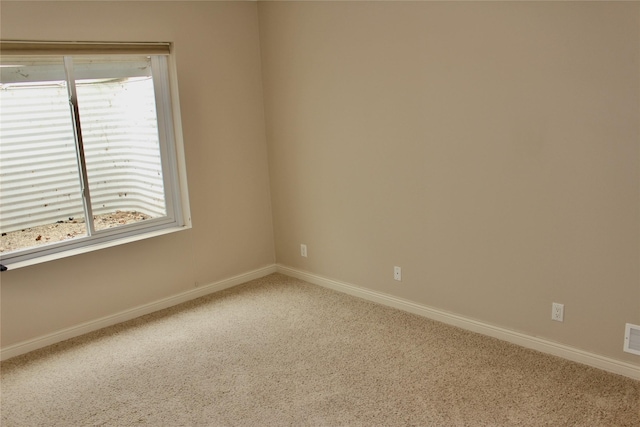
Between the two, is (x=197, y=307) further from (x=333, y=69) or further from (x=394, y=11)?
(x=394, y=11)

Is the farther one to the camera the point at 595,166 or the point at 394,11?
the point at 394,11

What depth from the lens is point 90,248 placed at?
12.1ft

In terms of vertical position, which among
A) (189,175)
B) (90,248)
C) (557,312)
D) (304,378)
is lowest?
(304,378)

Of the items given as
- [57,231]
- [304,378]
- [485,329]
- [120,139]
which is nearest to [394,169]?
[485,329]

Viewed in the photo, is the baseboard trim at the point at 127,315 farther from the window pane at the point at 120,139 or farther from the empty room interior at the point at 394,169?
the window pane at the point at 120,139

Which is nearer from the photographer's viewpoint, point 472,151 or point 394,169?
point 472,151

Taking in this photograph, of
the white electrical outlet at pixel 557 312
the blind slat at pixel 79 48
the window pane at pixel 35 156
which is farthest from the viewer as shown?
the window pane at pixel 35 156

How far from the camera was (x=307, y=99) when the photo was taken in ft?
13.5

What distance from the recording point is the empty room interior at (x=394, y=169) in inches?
107

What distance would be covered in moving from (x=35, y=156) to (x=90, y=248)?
28.5 inches

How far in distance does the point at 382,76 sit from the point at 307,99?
774 mm

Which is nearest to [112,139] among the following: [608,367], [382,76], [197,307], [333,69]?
[197,307]

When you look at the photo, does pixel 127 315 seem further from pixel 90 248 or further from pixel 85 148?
pixel 85 148

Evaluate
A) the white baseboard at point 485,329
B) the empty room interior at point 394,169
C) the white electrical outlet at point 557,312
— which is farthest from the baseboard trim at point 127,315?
the white electrical outlet at point 557,312
